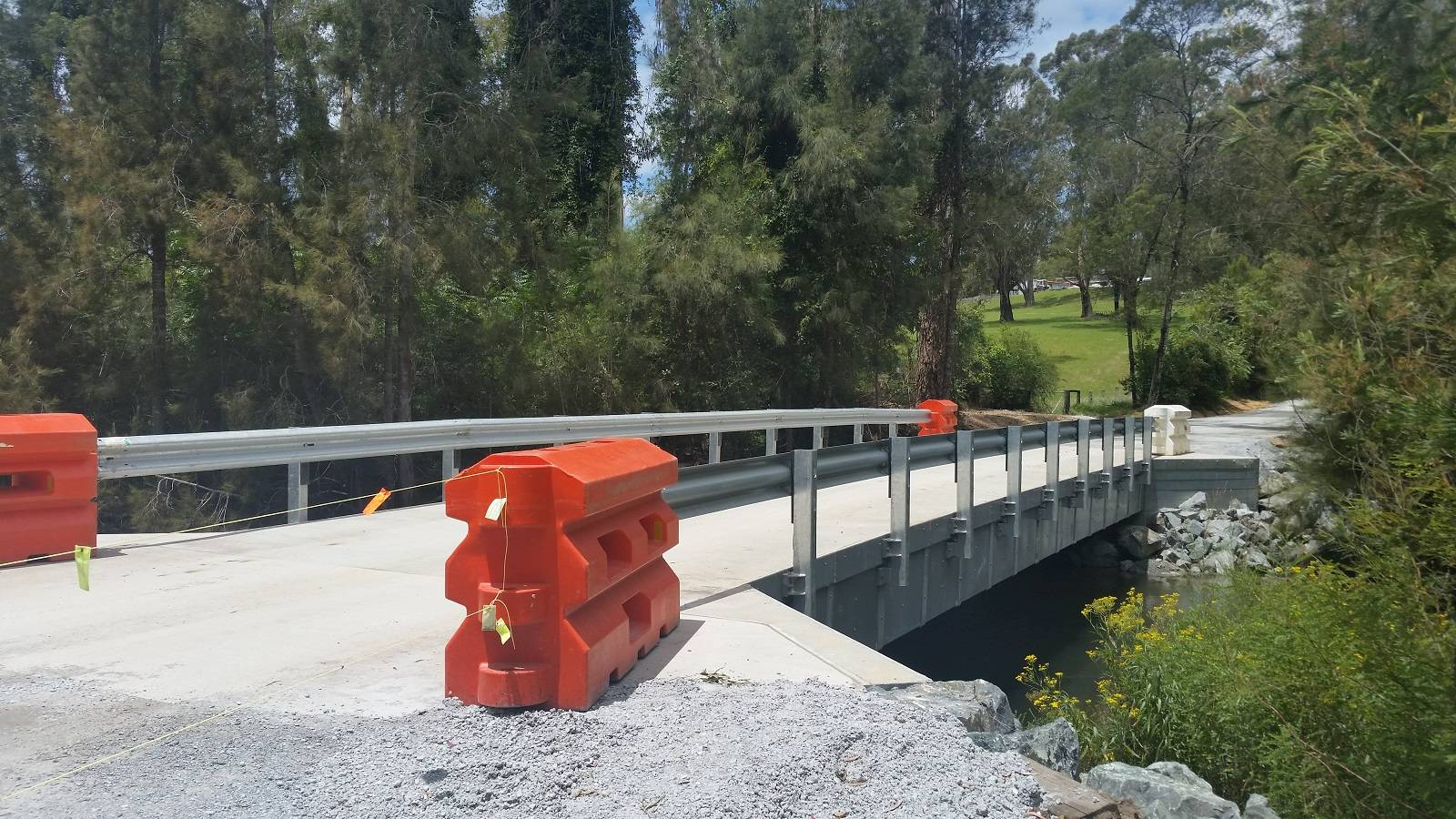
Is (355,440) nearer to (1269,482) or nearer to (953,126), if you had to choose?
(1269,482)

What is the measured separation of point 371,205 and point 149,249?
5.93 metres

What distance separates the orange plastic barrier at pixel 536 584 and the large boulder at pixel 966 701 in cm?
125

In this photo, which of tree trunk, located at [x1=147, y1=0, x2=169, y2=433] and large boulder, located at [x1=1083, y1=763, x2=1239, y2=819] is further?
tree trunk, located at [x1=147, y1=0, x2=169, y2=433]

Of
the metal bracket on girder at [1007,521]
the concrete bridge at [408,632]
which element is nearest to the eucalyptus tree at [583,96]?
the concrete bridge at [408,632]

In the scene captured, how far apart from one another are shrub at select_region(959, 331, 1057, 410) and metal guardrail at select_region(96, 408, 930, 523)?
24593 millimetres

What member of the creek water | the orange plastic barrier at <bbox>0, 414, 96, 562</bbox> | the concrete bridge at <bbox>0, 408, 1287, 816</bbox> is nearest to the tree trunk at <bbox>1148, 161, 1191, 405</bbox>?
the creek water

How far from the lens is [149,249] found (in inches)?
971

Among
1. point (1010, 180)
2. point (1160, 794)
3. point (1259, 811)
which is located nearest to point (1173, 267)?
point (1010, 180)

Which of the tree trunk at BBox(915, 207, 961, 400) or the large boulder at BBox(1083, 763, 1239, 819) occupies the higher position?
the tree trunk at BBox(915, 207, 961, 400)

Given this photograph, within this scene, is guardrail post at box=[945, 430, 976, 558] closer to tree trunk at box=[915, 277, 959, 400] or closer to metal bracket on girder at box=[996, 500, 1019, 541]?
metal bracket on girder at box=[996, 500, 1019, 541]

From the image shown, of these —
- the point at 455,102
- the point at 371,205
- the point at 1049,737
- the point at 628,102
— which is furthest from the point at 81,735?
the point at 628,102

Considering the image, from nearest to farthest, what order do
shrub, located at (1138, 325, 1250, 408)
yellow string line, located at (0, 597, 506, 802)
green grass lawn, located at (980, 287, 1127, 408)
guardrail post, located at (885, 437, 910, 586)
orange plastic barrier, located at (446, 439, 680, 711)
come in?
yellow string line, located at (0, 597, 506, 802) → orange plastic barrier, located at (446, 439, 680, 711) → guardrail post, located at (885, 437, 910, 586) → shrub, located at (1138, 325, 1250, 408) → green grass lawn, located at (980, 287, 1127, 408)

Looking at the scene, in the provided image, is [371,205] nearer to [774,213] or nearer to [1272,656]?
[774,213]

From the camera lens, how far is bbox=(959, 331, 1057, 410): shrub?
3938cm
